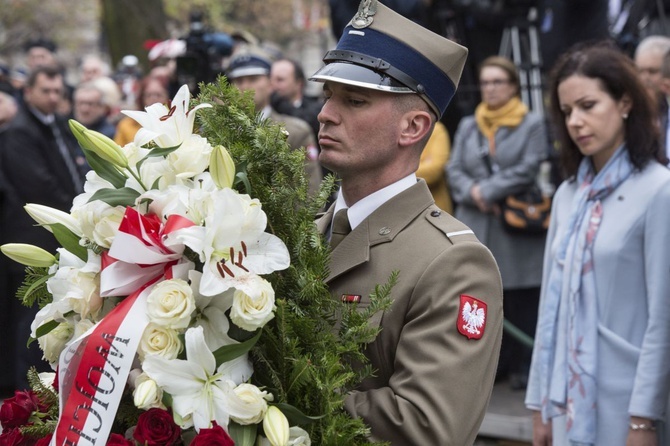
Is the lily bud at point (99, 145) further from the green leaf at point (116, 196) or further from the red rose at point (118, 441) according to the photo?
the red rose at point (118, 441)

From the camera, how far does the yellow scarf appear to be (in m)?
6.95

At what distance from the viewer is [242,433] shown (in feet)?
7.47

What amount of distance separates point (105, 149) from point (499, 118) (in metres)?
4.84

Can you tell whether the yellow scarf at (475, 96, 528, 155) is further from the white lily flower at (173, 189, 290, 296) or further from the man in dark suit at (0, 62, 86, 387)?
the white lily flower at (173, 189, 290, 296)

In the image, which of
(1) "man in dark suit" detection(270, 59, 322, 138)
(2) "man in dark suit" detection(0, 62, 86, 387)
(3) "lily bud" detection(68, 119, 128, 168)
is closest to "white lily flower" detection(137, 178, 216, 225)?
(3) "lily bud" detection(68, 119, 128, 168)

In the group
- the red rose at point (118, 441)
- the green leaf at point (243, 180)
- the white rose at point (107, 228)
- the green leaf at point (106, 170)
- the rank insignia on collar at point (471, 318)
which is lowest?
the red rose at point (118, 441)

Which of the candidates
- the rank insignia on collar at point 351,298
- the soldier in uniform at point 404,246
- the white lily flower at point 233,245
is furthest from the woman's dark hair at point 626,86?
the white lily flower at point 233,245

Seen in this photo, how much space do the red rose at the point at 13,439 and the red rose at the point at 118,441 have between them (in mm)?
358

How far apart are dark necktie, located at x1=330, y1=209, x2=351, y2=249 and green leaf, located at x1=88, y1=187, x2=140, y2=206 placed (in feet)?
2.09

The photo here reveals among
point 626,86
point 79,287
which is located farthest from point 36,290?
point 626,86

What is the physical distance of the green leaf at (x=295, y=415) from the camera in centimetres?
229

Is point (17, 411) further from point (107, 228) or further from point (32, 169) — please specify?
point (32, 169)

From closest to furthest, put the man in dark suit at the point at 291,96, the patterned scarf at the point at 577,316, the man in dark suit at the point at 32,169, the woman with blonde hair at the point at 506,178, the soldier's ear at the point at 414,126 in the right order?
1. the soldier's ear at the point at 414,126
2. the patterned scarf at the point at 577,316
3. the woman with blonde hair at the point at 506,178
4. the man in dark suit at the point at 32,169
5. the man in dark suit at the point at 291,96

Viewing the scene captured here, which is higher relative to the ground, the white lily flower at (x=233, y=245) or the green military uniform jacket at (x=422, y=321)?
the white lily flower at (x=233, y=245)
